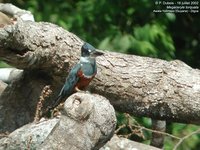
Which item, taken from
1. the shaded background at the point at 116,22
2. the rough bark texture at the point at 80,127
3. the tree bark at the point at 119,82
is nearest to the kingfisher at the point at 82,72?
the tree bark at the point at 119,82

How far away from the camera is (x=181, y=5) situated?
671 cm

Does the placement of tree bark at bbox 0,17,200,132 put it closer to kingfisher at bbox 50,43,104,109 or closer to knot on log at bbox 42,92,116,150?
kingfisher at bbox 50,43,104,109

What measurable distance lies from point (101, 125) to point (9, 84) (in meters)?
1.35

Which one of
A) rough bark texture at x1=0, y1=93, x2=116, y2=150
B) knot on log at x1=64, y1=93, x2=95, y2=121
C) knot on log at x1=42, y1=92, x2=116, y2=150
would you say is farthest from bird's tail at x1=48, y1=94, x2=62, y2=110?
knot on log at x1=64, y1=93, x2=95, y2=121

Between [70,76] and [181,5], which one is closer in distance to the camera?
[70,76]

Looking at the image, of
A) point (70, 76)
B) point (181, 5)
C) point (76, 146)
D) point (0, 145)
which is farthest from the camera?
point (181, 5)

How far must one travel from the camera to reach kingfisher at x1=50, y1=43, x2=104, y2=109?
14.1ft

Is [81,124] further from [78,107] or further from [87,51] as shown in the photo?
[87,51]

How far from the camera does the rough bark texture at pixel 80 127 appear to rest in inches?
132

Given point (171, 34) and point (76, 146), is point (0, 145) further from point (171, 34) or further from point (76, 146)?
point (171, 34)

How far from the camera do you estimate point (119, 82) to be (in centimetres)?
463

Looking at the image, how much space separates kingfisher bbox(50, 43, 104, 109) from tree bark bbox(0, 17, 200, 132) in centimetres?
23

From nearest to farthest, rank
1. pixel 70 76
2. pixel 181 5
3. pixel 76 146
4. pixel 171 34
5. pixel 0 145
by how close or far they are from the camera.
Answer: pixel 76 146
pixel 0 145
pixel 70 76
pixel 181 5
pixel 171 34

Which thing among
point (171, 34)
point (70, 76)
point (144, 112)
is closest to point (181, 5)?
point (171, 34)
